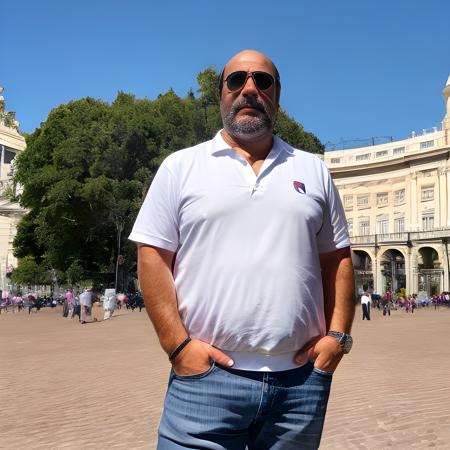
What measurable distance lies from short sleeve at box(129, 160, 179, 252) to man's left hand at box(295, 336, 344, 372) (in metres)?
0.63

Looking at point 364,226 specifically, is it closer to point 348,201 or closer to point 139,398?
point 348,201

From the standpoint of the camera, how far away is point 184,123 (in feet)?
129

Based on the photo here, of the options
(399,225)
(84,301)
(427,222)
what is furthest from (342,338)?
(399,225)

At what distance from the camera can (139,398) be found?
7730mm

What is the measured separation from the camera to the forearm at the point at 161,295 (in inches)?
90.1

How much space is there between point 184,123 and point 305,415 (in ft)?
124

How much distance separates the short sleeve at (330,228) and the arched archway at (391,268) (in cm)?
5694

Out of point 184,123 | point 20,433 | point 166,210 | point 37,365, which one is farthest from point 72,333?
point 184,123

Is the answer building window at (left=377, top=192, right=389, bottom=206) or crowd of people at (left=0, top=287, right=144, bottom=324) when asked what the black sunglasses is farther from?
building window at (left=377, top=192, right=389, bottom=206)

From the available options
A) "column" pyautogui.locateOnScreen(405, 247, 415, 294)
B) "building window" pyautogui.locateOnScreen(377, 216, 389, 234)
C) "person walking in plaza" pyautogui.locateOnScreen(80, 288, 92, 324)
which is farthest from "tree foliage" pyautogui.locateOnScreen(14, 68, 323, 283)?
"building window" pyautogui.locateOnScreen(377, 216, 389, 234)

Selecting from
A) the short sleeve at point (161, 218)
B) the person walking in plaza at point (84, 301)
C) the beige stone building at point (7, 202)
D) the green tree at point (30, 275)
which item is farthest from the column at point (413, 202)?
the short sleeve at point (161, 218)

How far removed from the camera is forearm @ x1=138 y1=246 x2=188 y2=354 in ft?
7.51

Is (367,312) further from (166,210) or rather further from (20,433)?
(166,210)

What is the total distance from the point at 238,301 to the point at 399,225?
6074 cm
